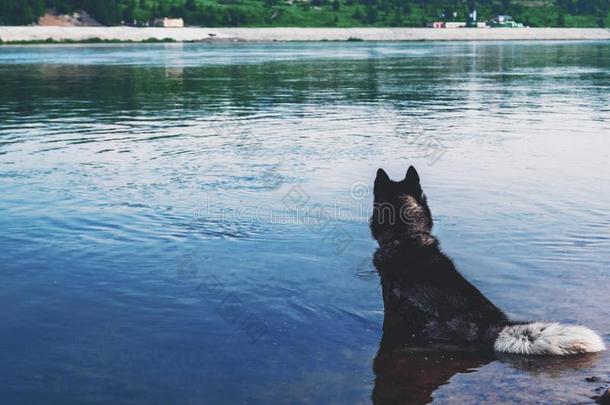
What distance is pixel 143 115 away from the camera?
124 ft

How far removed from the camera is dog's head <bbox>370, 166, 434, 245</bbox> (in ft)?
34.9

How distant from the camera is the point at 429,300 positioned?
32.2 ft

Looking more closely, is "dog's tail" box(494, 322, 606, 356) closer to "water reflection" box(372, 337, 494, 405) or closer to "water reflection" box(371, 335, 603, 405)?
"water reflection" box(371, 335, 603, 405)

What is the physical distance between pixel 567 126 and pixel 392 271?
910 inches

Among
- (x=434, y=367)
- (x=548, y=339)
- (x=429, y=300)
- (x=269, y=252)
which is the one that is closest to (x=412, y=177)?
(x=429, y=300)

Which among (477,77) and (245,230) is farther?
(477,77)

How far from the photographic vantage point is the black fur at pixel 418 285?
959 centimetres

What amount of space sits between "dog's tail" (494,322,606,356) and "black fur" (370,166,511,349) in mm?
215

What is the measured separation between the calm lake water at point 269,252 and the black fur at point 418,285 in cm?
30

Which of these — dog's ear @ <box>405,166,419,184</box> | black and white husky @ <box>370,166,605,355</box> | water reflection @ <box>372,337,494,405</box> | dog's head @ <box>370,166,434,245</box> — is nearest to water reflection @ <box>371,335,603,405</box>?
water reflection @ <box>372,337,494,405</box>

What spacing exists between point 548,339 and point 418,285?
5.25 ft

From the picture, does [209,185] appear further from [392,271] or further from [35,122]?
[35,122]

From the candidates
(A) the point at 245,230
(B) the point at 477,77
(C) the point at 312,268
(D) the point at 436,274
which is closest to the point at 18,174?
(A) the point at 245,230

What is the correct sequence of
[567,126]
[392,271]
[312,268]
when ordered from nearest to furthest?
[392,271] → [312,268] → [567,126]
